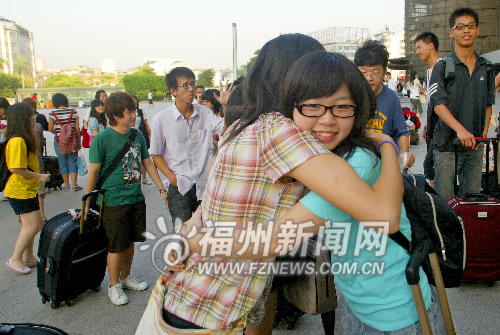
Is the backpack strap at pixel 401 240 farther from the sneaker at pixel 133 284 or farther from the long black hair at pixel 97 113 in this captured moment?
the long black hair at pixel 97 113

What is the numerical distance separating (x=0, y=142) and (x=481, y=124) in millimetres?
4595

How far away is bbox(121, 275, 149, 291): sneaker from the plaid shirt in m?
2.45

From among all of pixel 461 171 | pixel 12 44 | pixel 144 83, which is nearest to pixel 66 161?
pixel 461 171

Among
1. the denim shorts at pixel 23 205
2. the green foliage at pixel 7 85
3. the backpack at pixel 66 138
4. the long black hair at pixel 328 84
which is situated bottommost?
the denim shorts at pixel 23 205

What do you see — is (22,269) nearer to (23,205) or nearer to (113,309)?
(23,205)

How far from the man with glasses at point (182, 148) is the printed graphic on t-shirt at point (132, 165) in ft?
0.52

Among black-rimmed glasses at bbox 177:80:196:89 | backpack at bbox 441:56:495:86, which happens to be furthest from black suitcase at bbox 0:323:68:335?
backpack at bbox 441:56:495:86

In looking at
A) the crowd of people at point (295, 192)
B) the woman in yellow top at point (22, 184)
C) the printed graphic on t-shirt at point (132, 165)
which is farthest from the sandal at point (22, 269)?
Result: the crowd of people at point (295, 192)

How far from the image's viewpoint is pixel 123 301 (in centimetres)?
340

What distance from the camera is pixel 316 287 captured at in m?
1.57

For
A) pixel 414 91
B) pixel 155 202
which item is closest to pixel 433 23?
pixel 414 91

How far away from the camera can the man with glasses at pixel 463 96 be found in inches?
136

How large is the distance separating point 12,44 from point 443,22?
396 ft

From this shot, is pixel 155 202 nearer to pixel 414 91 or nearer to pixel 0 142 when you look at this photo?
pixel 0 142
